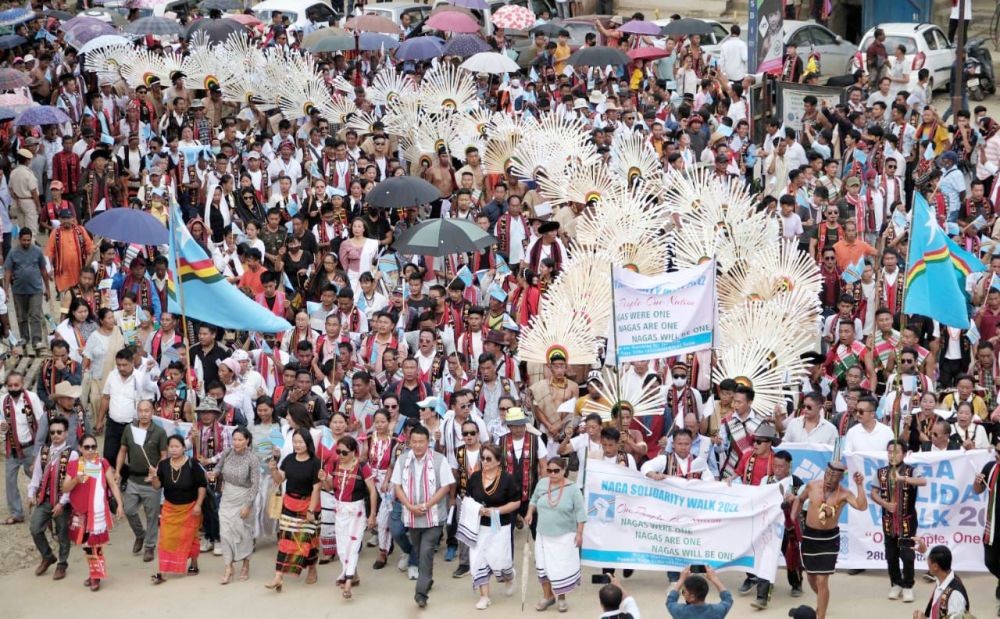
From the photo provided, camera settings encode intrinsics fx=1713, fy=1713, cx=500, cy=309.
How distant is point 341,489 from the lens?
12.9 meters

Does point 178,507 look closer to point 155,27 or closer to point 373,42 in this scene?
point 155,27

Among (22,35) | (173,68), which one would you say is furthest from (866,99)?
(22,35)

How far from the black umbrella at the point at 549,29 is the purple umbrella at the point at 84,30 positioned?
6.89 m

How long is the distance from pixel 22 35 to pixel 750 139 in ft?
38.4

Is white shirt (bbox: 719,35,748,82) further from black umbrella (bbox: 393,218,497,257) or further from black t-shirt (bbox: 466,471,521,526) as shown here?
black t-shirt (bbox: 466,471,521,526)

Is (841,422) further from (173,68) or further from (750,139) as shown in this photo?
(173,68)

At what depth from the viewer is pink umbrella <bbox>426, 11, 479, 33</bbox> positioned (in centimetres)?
2502

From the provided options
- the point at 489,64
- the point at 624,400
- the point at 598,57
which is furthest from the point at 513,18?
the point at 624,400

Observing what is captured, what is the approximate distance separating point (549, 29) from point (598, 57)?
153 inches

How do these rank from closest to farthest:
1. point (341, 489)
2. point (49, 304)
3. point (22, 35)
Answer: point (341, 489)
point (49, 304)
point (22, 35)

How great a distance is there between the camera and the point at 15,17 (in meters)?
26.5

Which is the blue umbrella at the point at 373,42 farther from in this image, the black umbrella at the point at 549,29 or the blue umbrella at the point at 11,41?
the blue umbrella at the point at 11,41

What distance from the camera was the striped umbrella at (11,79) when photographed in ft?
70.7

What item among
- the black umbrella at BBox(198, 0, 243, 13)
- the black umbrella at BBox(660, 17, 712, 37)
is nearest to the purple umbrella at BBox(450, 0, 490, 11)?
the black umbrella at BBox(660, 17, 712, 37)
